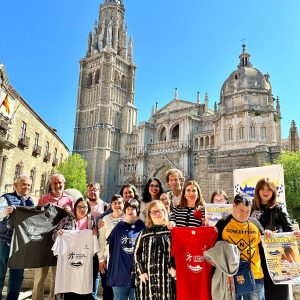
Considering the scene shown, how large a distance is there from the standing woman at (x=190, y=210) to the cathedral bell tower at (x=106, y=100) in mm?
44248

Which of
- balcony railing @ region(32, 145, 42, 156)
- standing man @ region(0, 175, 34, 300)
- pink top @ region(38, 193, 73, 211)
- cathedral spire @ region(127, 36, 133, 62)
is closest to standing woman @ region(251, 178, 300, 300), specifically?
pink top @ region(38, 193, 73, 211)

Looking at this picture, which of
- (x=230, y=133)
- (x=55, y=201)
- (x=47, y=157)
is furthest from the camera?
(x=230, y=133)

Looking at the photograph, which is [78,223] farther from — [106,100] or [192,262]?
[106,100]

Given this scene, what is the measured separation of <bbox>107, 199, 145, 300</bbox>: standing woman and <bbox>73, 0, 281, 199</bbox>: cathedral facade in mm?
28530

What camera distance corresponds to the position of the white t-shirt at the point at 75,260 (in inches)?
209

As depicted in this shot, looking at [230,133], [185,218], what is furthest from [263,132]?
[185,218]

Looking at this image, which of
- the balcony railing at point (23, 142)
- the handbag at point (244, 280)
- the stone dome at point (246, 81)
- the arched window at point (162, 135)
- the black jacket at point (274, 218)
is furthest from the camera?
the arched window at point (162, 135)

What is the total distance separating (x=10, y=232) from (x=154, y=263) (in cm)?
310

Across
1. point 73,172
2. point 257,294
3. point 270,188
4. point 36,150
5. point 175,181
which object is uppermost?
point 73,172

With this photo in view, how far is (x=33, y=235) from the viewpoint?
5793 mm

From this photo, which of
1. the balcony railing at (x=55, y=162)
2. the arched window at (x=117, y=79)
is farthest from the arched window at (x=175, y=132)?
the balcony railing at (x=55, y=162)

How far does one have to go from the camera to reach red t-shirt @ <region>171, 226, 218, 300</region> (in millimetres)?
4039

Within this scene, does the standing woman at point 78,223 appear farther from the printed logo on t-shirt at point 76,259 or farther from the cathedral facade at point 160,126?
the cathedral facade at point 160,126

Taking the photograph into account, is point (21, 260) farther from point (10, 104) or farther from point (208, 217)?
point (10, 104)
